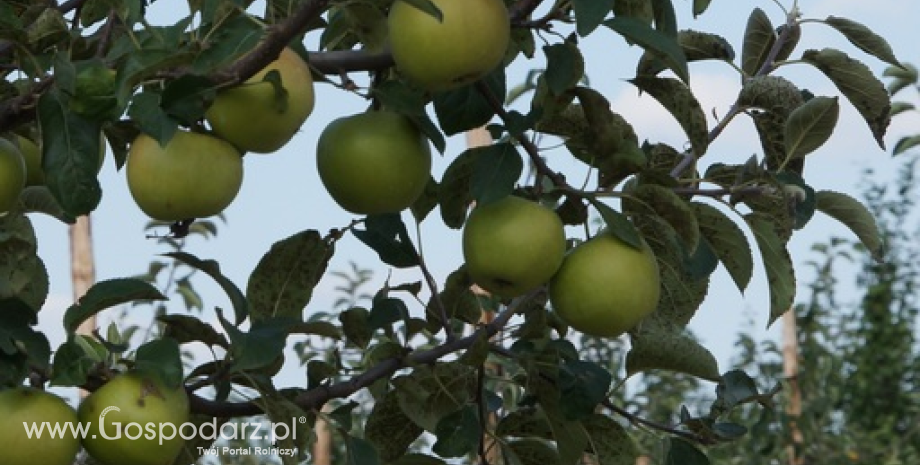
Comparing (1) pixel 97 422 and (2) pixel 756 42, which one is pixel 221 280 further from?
(2) pixel 756 42

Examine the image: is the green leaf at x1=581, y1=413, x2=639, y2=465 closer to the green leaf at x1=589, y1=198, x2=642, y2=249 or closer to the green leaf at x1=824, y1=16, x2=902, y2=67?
the green leaf at x1=589, y1=198, x2=642, y2=249

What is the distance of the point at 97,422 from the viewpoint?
1.46 meters

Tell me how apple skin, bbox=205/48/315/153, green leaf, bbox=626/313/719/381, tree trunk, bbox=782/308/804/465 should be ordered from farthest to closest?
tree trunk, bbox=782/308/804/465 → green leaf, bbox=626/313/719/381 → apple skin, bbox=205/48/315/153

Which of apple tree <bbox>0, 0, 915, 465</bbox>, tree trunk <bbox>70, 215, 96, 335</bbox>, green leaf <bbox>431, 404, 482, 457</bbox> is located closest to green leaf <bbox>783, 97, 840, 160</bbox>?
apple tree <bbox>0, 0, 915, 465</bbox>

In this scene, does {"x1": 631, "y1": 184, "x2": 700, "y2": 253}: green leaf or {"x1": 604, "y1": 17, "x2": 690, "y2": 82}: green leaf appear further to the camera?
{"x1": 631, "y1": 184, "x2": 700, "y2": 253}: green leaf

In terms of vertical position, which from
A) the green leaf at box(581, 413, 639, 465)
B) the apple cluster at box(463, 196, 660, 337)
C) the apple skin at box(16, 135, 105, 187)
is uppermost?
the apple skin at box(16, 135, 105, 187)

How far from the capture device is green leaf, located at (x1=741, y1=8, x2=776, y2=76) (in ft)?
6.04

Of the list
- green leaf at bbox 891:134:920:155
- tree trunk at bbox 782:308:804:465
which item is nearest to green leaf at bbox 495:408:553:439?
green leaf at bbox 891:134:920:155

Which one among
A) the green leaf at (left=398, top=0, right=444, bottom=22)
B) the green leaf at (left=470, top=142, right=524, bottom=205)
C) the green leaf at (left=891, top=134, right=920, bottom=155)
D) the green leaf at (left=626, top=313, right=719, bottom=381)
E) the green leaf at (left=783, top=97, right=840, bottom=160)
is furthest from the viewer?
the green leaf at (left=891, top=134, right=920, bottom=155)

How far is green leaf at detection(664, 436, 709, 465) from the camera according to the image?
1828 millimetres

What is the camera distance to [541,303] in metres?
1.86

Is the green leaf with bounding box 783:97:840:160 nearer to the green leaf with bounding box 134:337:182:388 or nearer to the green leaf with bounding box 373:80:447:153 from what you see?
the green leaf with bounding box 373:80:447:153

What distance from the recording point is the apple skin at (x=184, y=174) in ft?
4.58

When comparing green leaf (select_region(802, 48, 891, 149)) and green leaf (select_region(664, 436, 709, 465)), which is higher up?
green leaf (select_region(802, 48, 891, 149))
